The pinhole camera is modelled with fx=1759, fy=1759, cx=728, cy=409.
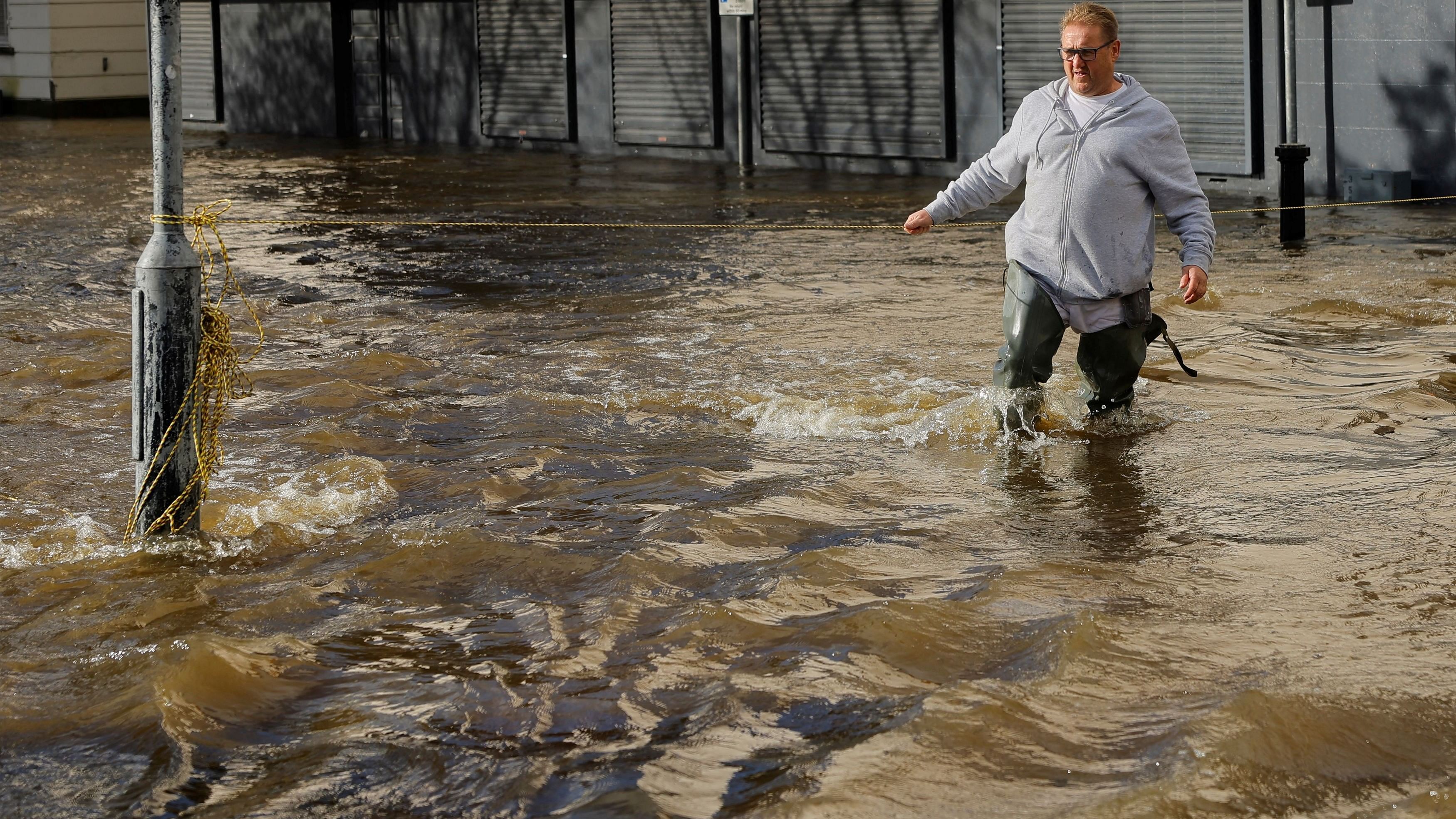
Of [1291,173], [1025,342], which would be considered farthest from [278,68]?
[1025,342]

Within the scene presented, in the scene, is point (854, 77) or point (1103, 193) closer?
point (1103, 193)

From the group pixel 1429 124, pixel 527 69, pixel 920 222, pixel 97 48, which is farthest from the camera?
pixel 97 48

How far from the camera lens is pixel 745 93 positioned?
69.4 feet

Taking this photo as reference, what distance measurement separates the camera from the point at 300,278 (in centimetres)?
1284

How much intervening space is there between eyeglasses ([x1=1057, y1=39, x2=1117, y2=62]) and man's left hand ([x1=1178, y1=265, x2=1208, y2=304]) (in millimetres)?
820

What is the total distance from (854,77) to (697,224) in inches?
221

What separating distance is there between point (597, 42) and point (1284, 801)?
20728 millimetres

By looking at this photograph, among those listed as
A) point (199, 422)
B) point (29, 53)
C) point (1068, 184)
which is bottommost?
point (199, 422)

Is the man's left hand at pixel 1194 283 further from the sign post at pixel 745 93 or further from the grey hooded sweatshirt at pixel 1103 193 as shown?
the sign post at pixel 745 93

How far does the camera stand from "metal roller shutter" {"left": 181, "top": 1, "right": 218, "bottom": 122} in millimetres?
30594

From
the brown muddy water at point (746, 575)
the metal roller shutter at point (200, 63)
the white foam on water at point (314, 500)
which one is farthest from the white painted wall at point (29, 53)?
the white foam on water at point (314, 500)

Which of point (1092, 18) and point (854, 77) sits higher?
point (854, 77)

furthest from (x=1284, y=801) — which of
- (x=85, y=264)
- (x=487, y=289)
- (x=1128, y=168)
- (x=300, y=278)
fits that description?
(x=85, y=264)

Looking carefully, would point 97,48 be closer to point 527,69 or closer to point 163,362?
point 527,69
